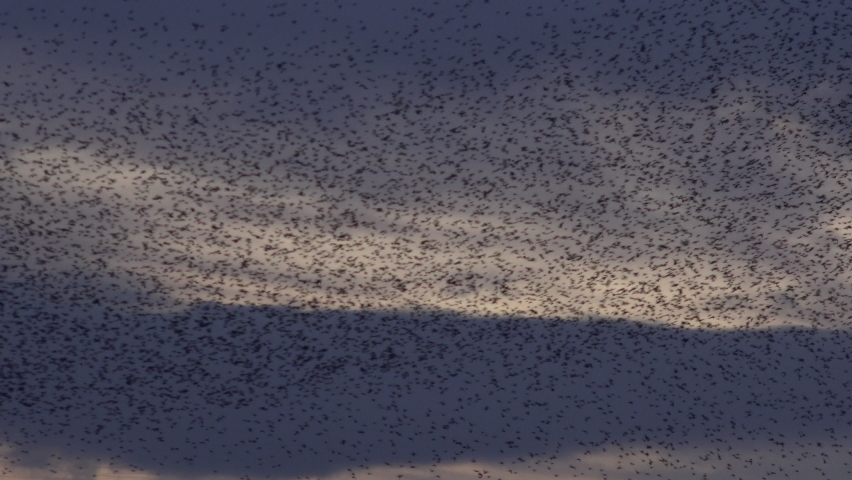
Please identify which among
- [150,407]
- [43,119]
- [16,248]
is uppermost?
[43,119]

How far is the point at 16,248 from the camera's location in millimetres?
17469

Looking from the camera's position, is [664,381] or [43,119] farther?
[664,381]

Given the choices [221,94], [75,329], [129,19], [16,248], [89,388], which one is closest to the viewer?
[129,19]

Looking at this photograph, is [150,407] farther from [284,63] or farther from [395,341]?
[284,63]

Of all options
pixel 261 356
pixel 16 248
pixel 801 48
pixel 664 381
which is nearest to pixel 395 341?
pixel 261 356

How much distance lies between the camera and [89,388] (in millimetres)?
20453

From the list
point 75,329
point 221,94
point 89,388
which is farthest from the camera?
point 89,388

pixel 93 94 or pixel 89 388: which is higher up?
pixel 93 94

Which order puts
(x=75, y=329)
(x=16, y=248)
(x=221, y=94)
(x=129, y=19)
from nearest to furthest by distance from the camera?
1. (x=129, y=19)
2. (x=221, y=94)
3. (x=16, y=248)
4. (x=75, y=329)

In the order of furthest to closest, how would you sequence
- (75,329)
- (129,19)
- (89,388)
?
1. (89,388)
2. (75,329)
3. (129,19)

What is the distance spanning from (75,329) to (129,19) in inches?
283

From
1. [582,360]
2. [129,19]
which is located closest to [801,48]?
[582,360]

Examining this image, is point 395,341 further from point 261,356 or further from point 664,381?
point 664,381

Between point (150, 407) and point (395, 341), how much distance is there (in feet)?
19.0
